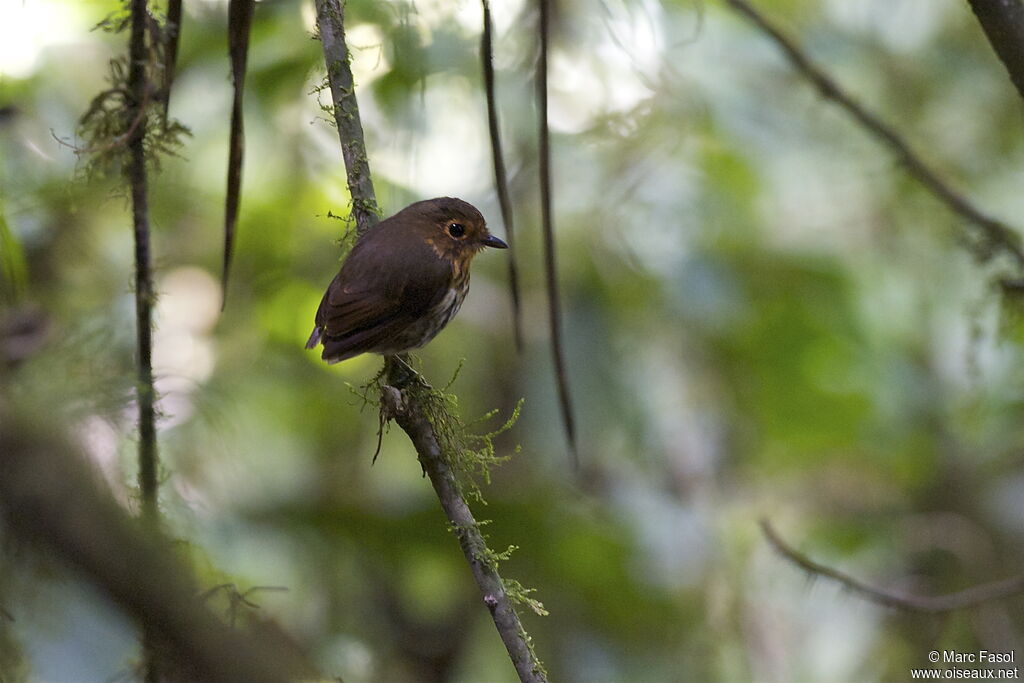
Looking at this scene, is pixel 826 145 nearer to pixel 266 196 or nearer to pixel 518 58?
pixel 518 58

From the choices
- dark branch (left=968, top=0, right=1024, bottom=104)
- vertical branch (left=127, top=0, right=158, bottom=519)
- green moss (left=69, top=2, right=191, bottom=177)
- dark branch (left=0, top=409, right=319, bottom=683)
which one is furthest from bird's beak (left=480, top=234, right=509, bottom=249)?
dark branch (left=0, top=409, right=319, bottom=683)

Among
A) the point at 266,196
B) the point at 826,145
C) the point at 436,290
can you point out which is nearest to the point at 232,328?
the point at 266,196

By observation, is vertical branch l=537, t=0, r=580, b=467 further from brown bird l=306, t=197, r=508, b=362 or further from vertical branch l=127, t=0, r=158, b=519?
vertical branch l=127, t=0, r=158, b=519

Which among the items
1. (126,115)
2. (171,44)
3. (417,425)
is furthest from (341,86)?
(417,425)

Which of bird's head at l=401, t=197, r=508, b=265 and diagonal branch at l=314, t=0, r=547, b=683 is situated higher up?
bird's head at l=401, t=197, r=508, b=265

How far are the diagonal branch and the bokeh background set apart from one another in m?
0.76

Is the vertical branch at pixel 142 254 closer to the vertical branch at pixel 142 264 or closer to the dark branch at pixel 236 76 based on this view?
the vertical branch at pixel 142 264

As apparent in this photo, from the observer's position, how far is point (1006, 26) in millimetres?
1481

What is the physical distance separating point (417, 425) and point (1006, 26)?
3.70 ft

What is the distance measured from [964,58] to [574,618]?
2.84m

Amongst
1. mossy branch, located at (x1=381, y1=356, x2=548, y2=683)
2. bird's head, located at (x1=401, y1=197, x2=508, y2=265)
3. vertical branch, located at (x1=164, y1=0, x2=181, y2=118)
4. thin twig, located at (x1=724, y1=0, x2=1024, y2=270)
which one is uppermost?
thin twig, located at (x1=724, y1=0, x2=1024, y2=270)

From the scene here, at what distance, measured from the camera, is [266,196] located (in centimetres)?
336

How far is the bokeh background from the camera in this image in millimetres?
2977

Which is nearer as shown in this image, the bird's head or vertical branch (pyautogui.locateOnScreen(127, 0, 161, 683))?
vertical branch (pyautogui.locateOnScreen(127, 0, 161, 683))
